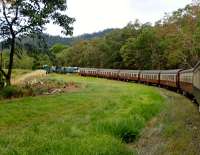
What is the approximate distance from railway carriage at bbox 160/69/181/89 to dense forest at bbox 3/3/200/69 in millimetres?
8748

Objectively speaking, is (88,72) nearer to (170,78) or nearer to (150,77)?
(150,77)

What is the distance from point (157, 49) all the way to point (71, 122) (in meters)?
72.1

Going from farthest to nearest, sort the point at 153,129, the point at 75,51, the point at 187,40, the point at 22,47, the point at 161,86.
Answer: the point at 75,51 < the point at 187,40 < the point at 161,86 < the point at 22,47 < the point at 153,129

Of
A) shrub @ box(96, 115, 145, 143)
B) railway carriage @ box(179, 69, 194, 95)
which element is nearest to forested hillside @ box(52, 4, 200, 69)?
railway carriage @ box(179, 69, 194, 95)

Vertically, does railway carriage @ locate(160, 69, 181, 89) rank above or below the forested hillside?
below

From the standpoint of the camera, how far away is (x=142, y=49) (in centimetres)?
9119

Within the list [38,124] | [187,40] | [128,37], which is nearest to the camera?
[38,124]

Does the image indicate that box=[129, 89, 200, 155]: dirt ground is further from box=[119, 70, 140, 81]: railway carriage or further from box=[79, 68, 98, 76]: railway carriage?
box=[79, 68, 98, 76]: railway carriage

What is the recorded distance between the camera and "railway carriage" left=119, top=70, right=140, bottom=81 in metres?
65.1

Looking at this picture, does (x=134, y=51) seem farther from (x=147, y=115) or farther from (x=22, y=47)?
(x=147, y=115)

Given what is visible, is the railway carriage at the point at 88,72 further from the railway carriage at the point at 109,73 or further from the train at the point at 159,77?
the railway carriage at the point at 109,73

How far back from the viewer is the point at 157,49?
3457 inches

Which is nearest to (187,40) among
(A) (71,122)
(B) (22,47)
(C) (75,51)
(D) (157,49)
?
(D) (157,49)

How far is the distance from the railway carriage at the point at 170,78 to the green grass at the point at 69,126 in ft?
52.7
